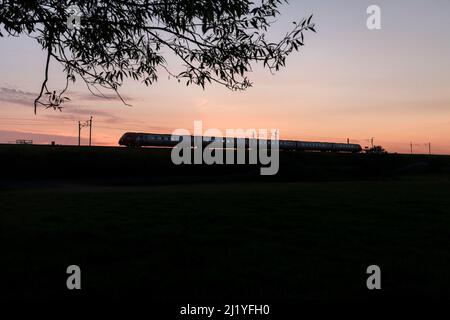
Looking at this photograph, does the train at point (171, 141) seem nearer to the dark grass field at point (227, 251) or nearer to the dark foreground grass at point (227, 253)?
the dark grass field at point (227, 251)

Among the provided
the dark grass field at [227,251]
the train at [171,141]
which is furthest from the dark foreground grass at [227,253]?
the train at [171,141]

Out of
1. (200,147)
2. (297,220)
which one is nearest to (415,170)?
(200,147)

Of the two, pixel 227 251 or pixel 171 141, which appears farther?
pixel 171 141

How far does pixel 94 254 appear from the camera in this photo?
8555 millimetres

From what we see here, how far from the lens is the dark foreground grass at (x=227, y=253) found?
21.0 feet

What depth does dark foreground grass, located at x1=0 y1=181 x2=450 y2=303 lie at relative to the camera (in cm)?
641

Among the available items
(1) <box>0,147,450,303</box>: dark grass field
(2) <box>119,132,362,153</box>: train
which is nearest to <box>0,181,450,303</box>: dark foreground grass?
(1) <box>0,147,450,303</box>: dark grass field

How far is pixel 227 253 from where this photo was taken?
Answer: 859 centimetres

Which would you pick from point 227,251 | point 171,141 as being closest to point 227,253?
point 227,251

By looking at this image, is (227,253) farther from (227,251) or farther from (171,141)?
(171,141)

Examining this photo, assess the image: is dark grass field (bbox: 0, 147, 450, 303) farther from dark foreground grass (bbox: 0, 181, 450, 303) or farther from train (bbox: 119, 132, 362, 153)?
train (bbox: 119, 132, 362, 153)
